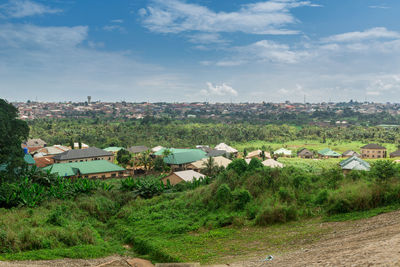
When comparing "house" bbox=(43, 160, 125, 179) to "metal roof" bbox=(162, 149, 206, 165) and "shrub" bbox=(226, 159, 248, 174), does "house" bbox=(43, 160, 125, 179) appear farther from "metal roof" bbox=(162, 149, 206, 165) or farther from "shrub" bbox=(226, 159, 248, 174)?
"shrub" bbox=(226, 159, 248, 174)

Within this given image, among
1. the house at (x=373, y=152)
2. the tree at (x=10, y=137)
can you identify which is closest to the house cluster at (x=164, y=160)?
the house at (x=373, y=152)

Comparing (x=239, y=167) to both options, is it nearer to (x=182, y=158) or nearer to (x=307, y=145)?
(x=182, y=158)

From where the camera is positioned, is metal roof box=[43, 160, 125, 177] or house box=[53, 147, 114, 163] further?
house box=[53, 147, 114, 163]

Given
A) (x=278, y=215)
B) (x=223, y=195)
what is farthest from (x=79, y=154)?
(x=278, y=215)

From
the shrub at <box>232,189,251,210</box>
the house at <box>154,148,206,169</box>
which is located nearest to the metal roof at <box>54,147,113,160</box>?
the house at <box>154,148,206,169</box>

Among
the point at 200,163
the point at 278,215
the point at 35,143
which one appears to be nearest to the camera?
the point at 278,215

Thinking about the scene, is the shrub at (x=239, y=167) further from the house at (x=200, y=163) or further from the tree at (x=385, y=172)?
the house at (x=200, y=163)

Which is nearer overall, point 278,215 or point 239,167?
point 278,215
